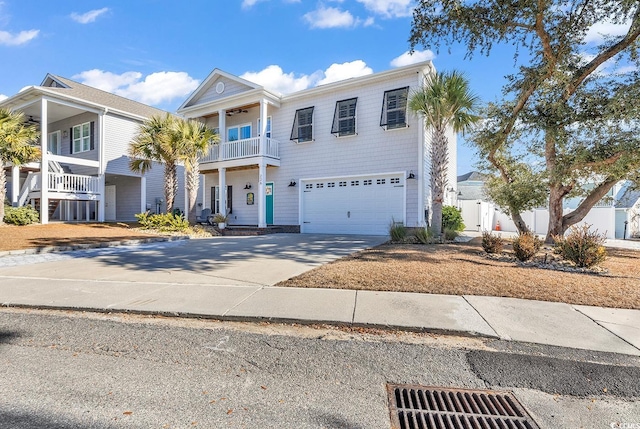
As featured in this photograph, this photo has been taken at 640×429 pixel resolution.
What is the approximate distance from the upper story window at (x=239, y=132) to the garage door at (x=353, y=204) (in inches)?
181

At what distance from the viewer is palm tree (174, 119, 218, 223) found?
610 inches

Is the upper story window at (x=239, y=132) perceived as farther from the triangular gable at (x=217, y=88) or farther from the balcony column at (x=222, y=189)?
the balcony column at (x=222, y=189)

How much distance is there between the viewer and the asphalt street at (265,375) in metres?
2.27

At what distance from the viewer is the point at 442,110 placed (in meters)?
11.0

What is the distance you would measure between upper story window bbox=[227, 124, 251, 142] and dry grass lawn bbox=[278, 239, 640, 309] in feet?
41.6

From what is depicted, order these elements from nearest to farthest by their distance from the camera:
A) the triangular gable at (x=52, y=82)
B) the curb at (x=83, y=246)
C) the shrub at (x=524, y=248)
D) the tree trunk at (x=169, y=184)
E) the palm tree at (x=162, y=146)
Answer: the shrub at (x=524, y=248), the curb at (x=83, y=246), the palm tree at (x=162, y=146), the tree trunk at (x=169, y=184), the triangular gable at (x=52, y=82)

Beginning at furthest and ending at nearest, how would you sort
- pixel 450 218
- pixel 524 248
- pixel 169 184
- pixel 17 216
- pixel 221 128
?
pixel 221 128 < pixel 169 184 < pixel 450 218 < pixel 17 216 < pixel 524 248

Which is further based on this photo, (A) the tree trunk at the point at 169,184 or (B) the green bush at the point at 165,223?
(A) the tree trunk at the point at 169,184

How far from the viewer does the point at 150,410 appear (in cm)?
232

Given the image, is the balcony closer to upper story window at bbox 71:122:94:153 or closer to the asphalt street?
upper story window at bbox 71:122:94:153

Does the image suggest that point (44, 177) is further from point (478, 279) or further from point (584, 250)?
point (584, 250)

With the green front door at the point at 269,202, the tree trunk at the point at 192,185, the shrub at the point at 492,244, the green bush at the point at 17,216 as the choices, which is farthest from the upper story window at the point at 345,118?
the green bush at the point at 17,216

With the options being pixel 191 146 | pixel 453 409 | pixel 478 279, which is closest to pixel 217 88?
pixel 191 146

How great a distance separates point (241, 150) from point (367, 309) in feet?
47.0
